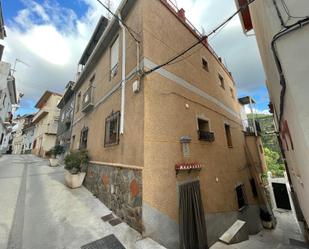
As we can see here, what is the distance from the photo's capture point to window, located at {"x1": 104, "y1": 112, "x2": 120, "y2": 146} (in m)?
5.43

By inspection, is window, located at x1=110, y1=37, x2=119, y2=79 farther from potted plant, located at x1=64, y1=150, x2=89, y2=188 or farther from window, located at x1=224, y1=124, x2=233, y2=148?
window, located at x1=224, y1=124, x2=233, y2=148

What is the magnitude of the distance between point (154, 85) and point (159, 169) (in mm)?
2504

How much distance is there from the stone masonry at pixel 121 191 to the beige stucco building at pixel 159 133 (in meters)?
0.03

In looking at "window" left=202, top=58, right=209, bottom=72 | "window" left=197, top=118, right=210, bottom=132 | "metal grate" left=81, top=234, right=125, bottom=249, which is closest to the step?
"window" left=197, top=118, right=210, bottom=132

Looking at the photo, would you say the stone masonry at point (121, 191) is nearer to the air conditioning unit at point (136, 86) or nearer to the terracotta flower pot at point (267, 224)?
the air conditioning unit at point (136, 86)

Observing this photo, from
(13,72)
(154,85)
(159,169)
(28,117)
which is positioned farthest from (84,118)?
(28,117)

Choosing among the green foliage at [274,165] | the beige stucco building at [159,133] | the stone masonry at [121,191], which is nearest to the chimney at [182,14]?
the beige stucco building at [159,133]

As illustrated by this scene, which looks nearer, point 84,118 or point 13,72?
point 84,118

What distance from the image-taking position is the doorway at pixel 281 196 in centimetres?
1481

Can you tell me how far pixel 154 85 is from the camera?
4746 millimetres

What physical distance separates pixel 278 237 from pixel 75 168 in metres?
11.4

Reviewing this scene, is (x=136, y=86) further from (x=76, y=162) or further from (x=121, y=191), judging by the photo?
(x=76, y=162)

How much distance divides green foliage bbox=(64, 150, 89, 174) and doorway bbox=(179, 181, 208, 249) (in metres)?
4.88

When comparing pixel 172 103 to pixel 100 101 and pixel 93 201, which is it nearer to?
pixel 100 101
